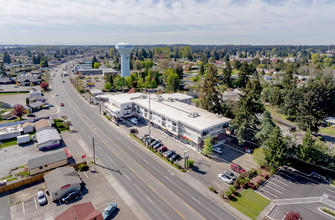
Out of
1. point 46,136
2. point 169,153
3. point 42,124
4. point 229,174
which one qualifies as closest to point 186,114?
point 169,153

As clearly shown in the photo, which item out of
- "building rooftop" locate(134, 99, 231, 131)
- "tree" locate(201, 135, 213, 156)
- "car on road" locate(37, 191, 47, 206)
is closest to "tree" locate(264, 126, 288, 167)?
"tree" locate(201, 135, 213, 156)

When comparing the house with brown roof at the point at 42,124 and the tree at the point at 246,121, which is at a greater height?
the tree at the point at 246,121

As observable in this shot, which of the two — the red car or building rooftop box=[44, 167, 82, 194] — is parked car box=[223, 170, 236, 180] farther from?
building rooftop box=[44, 167, 82, 194]

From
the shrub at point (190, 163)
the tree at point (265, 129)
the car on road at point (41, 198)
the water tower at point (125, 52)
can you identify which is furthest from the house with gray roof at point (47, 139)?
the water tower at point (125, 52)

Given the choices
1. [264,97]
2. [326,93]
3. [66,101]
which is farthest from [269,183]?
[66,101]

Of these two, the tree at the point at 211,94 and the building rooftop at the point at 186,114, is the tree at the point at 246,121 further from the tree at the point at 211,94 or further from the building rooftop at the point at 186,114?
the tree at the point at 211,94
